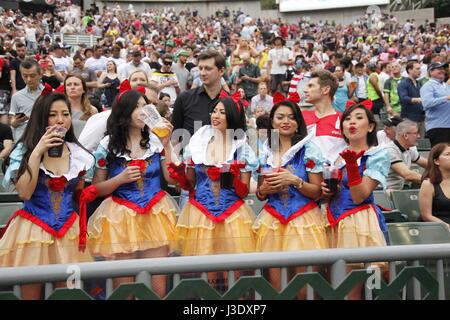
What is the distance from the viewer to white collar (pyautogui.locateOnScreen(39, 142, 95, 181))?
4137 mm

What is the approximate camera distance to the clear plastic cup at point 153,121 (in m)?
4.34

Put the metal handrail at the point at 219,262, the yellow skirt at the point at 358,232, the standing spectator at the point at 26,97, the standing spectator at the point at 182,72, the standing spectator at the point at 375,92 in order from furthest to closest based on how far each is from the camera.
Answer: the standing spectator at the point at 375,92 → the standing spectator at the point at 182,72 → the standing spectator at the point at 26,97 → the yellow skirt at the point at 358,232 → the metal handrail at the point at 219,262

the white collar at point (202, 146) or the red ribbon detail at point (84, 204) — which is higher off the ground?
the white collar at point (202, 146)

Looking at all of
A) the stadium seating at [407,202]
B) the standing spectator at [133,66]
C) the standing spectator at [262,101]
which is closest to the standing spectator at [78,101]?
the stadium seating at [407,202]

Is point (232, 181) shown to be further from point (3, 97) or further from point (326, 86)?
point (3, 97)

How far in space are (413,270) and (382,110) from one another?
987 cm

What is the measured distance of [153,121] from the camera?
435cm

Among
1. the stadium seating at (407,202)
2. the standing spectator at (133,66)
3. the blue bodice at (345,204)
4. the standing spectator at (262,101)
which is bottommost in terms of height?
the stadium seating at (407,202)

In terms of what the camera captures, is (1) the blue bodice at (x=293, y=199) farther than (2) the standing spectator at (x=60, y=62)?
No

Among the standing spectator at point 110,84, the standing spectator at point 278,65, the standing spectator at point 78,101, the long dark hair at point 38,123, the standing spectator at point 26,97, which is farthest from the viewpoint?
the standing spectator at point 278,65

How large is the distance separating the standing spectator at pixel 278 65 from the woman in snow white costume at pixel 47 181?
33.0 ft

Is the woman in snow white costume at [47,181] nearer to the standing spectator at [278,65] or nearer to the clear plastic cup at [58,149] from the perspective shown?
the clear plastic cup at [58,149]

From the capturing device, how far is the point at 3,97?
9039mm

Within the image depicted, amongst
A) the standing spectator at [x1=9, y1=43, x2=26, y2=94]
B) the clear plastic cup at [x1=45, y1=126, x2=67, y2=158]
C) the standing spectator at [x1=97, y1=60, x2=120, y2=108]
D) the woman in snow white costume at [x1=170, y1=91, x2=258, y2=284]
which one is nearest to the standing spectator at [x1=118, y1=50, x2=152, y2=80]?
the standing spectator at [x1=97, y1=60, x2=120, y2=108]
